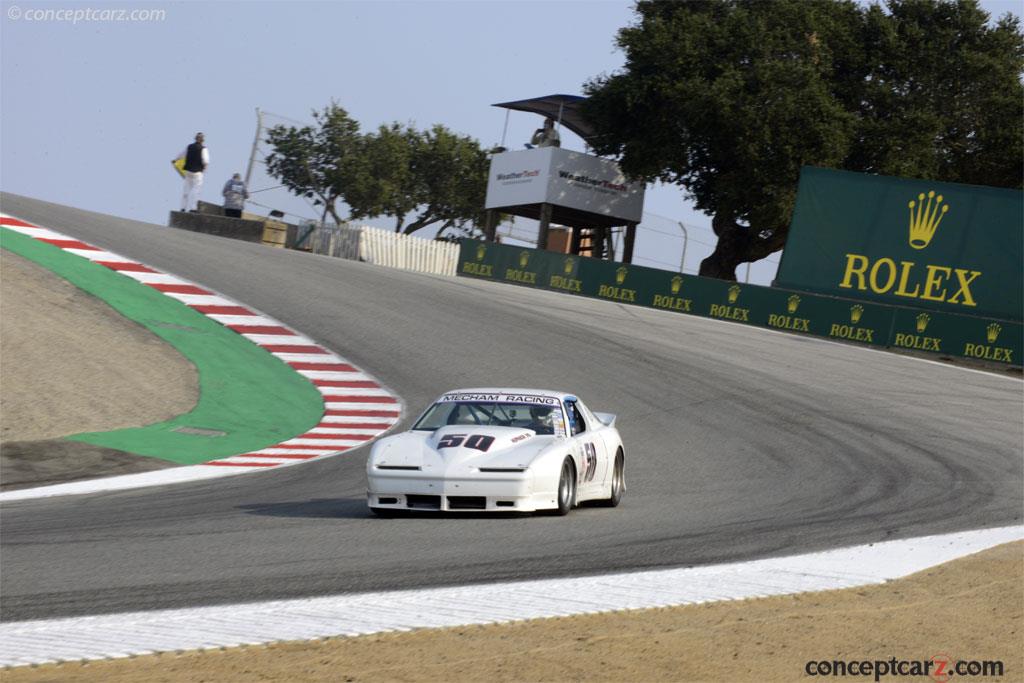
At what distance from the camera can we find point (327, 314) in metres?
23.2

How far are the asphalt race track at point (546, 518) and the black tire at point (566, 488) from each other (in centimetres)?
31

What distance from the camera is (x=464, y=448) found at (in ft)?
30.9

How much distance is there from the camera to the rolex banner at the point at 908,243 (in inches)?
1090

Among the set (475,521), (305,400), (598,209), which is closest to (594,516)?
(475,521)

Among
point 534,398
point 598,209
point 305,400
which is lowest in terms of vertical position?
point 305,400

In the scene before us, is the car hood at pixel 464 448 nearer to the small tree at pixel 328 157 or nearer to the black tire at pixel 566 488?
the black tire at pixel 566 488

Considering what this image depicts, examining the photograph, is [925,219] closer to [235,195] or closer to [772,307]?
[772,307]

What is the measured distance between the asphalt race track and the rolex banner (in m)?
4.09

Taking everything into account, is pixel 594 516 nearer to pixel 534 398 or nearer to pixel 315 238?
pixel 534 398

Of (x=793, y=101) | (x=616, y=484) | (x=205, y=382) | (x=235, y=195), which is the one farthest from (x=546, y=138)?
(x=616, y=484)

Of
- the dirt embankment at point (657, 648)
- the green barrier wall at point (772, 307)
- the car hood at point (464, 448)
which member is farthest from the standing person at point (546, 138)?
the dirt embankment at point (657, 648)

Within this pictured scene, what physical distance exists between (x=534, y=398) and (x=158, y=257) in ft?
52.9

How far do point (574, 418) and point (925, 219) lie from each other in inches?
809

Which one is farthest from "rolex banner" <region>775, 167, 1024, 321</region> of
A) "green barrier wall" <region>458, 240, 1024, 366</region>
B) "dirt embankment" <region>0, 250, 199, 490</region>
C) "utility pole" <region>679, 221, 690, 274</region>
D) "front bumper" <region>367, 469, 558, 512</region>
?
"front bumper" <region>367, 469, 558, 512</region>
